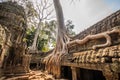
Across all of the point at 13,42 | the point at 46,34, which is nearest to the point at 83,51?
the point at 13,42

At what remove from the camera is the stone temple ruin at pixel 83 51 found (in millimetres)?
2781

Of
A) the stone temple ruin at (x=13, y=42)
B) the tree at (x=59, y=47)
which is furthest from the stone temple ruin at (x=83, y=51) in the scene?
the tree at (x=59, y=47)

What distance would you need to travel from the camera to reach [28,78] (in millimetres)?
6730

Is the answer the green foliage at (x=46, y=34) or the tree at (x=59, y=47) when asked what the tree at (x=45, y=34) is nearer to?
the green foliage at (x=46, y=34)

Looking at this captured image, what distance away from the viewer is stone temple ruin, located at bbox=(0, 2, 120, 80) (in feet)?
9.12

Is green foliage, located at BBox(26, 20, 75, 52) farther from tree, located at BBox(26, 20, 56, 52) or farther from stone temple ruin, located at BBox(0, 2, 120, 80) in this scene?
stone temple ruin, located at BBox(0, 2, 120, 80)

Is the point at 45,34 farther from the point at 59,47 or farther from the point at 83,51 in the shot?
the point at 83,51

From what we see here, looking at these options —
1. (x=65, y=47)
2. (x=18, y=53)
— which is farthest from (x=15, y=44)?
(x=65, y=47)

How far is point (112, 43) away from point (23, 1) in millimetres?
14156

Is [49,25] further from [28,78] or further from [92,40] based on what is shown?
[92,40]

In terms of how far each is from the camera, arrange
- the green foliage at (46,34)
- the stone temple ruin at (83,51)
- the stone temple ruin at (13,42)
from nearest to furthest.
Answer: the stone temple ruin at (83,51)
the stone temple ruin at (13,42)
the green foliage at (46,34)

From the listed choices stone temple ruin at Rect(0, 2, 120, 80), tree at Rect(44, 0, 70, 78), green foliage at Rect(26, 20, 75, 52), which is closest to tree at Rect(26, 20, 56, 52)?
green foliage at Rect(26, 20, 75, 52)

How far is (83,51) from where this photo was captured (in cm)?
444

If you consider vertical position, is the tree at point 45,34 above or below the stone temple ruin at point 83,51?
above
